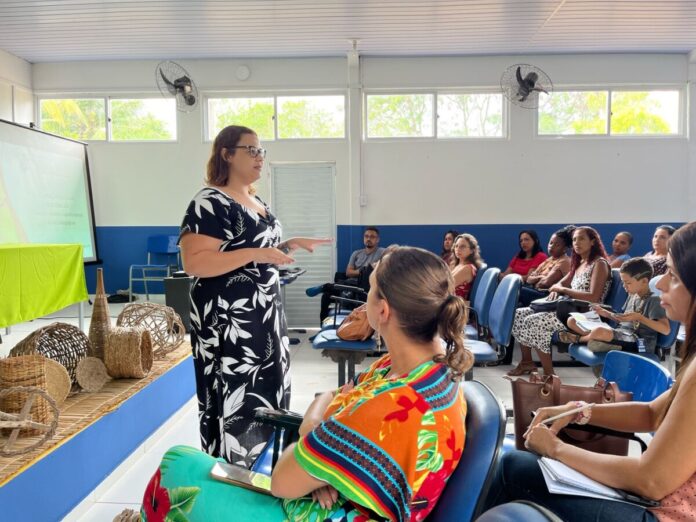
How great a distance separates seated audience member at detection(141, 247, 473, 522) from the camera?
1.00 m

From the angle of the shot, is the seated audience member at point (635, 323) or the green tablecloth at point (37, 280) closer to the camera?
the seated audience member at point (635, 323)

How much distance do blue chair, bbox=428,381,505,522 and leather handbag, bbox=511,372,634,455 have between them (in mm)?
439

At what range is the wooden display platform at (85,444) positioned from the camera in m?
1.83

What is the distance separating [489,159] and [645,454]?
259 inches

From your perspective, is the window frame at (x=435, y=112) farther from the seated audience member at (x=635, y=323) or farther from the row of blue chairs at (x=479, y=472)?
the row of blue chairs at (x=479, y=472)

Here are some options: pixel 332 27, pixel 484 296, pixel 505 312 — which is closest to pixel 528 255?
pixel 484 296

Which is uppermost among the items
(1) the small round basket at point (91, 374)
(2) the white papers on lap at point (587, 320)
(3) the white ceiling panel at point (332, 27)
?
(3) the white ceiling panel at point (332, 27)

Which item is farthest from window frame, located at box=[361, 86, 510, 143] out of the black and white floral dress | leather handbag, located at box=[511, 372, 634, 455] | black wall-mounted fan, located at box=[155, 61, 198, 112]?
leather handbag, located at box=[511, 372, 634, 455]

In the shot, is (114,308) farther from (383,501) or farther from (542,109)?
(383,501)

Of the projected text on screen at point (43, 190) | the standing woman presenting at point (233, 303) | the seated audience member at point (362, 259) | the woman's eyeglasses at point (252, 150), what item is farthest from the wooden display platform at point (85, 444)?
the seated audience member at point (362, 259)

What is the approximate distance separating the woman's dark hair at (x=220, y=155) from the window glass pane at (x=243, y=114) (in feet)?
18.6

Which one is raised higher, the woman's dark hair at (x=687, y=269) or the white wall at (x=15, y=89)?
the white wall at (x=15, y=89)

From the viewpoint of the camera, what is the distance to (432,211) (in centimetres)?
741

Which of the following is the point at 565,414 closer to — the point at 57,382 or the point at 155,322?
the point at 57,382
